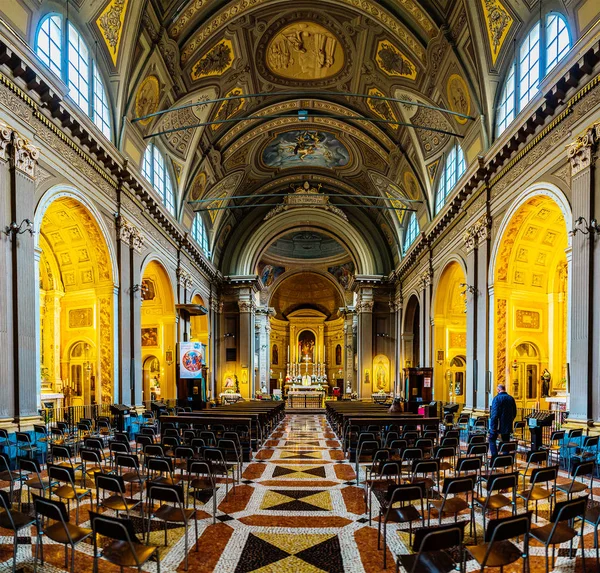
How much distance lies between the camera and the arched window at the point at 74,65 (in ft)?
42.0

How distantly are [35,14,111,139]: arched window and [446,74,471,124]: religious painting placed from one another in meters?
11.8

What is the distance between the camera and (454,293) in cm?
2353

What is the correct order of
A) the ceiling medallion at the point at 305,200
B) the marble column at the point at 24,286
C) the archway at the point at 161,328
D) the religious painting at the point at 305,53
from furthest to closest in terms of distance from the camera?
the ceiling medallion at the point at 305,200
the archway at the point at 161,328
the religious painting at the point at 305,53
the marble column at the point at 24,286

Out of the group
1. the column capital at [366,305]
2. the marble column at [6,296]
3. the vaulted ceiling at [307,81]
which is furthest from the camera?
the column capital at [366,305]

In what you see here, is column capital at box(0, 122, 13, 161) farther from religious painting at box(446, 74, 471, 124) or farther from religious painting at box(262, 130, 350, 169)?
religious painting at box(262, 130, 350, 169)

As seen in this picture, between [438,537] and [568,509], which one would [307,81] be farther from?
[438,537]

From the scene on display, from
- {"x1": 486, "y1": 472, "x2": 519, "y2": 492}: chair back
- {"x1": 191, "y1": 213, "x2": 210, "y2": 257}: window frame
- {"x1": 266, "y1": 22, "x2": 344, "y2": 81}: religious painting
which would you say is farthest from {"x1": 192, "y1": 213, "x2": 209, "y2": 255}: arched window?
{"x1": 486, "y1": 472, "x2": 519, "y2": 492}: chair back

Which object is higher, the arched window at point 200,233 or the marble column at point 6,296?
the arched window at point 200,233

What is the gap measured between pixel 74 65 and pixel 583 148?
43.7 feet

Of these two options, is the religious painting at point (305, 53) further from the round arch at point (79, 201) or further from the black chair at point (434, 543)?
the black chair at point (434, 543)

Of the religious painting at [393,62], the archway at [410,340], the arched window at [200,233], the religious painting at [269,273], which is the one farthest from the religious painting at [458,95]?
the religious painting at [269,273]

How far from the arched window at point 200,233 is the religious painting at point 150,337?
20.9 feet

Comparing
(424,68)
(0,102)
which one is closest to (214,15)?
(424,68)

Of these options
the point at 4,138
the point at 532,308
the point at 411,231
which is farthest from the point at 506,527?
the point at 411,231
